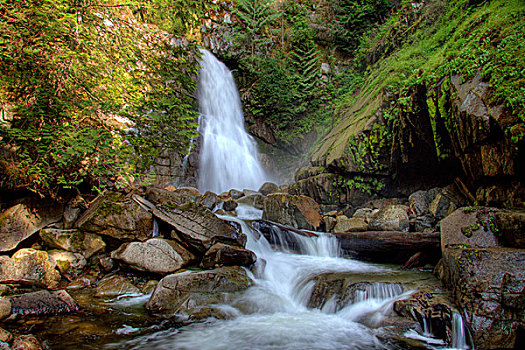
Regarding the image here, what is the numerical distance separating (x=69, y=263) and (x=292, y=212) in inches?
252

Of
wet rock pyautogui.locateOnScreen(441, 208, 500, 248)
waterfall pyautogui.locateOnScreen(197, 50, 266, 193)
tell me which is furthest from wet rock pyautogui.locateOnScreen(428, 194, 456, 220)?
waterfall pyautogui.locateOnScreen(197, 50, 266, 193)

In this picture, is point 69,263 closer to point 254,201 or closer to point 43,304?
point 43,304

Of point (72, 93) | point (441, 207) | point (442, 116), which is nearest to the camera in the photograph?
point (72, 93)

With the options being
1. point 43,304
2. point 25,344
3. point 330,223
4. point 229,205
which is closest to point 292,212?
point 330,223

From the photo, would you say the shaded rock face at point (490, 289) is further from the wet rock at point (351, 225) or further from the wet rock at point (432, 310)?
the wet rock at point (351, 225)

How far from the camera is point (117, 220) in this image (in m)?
5.84

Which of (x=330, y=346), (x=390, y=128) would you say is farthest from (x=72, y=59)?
(x=390, y=128)

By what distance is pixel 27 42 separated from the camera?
13.0 ft

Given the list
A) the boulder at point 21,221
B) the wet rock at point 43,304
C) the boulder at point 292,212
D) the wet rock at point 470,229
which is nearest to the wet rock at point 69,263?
the boulder at point 21,221

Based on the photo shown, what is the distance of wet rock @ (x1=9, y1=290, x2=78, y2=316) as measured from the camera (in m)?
3.85

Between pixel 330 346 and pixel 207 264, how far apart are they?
304cm

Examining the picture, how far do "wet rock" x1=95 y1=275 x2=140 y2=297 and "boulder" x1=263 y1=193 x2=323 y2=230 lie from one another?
206 inches

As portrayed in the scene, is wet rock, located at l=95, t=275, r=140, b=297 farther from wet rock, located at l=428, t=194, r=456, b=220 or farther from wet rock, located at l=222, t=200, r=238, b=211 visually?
wet rock, located at l=428, t=194, r=456, b=220

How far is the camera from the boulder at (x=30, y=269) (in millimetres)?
4664
